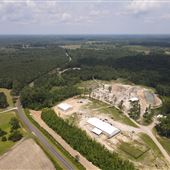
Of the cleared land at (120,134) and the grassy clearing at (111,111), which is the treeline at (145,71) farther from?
the cleared land at (120,134)

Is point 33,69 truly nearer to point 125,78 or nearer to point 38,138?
point 125,78

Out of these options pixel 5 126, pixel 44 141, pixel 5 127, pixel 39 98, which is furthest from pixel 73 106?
pixel 44 141

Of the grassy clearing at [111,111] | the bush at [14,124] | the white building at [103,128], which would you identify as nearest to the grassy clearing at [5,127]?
the bush at [14,124]

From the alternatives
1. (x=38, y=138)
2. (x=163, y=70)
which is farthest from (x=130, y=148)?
(x=163, y=70)

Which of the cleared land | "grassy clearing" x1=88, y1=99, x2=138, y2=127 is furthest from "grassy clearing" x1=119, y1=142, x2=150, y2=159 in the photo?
"grassy clearing" x1=88, y1=99, x2=138, y2=127

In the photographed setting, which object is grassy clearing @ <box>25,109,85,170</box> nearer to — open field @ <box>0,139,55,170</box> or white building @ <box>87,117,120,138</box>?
open field @ <box>0,139,55,170</box>
